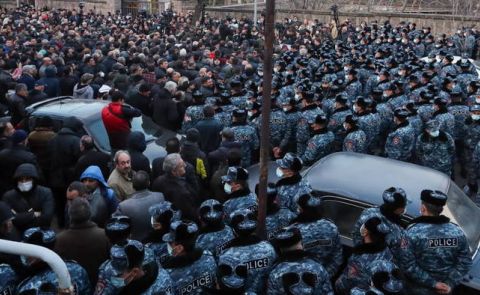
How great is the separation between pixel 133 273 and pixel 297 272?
1.21 meters

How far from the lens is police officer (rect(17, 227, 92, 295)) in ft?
12.6

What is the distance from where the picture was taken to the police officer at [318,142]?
811 centimetres

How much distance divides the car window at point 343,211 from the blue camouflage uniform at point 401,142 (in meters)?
2.83

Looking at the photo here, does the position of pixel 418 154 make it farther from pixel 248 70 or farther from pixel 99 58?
pixel 99 58

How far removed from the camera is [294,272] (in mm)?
4059

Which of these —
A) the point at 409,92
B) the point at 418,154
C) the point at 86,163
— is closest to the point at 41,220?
the point at 86,163

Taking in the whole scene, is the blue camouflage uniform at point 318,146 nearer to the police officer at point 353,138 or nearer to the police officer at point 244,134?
the police officer at point 353,138

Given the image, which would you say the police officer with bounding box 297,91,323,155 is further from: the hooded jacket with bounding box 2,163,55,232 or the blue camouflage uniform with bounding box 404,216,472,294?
the hooded jacket with bounding box 2,163,55,232

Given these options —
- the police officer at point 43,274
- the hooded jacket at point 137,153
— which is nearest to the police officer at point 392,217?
the police officer at point 43,274

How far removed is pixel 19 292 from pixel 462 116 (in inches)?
328

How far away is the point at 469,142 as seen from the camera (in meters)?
9.65

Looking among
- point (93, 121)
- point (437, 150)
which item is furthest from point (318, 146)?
point (93, 121)

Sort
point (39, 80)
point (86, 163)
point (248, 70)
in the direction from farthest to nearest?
1. point (248, 70)
2. point (39, 80)
3. point (86, 163)

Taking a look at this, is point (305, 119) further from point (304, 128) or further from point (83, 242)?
point (83, 242)
